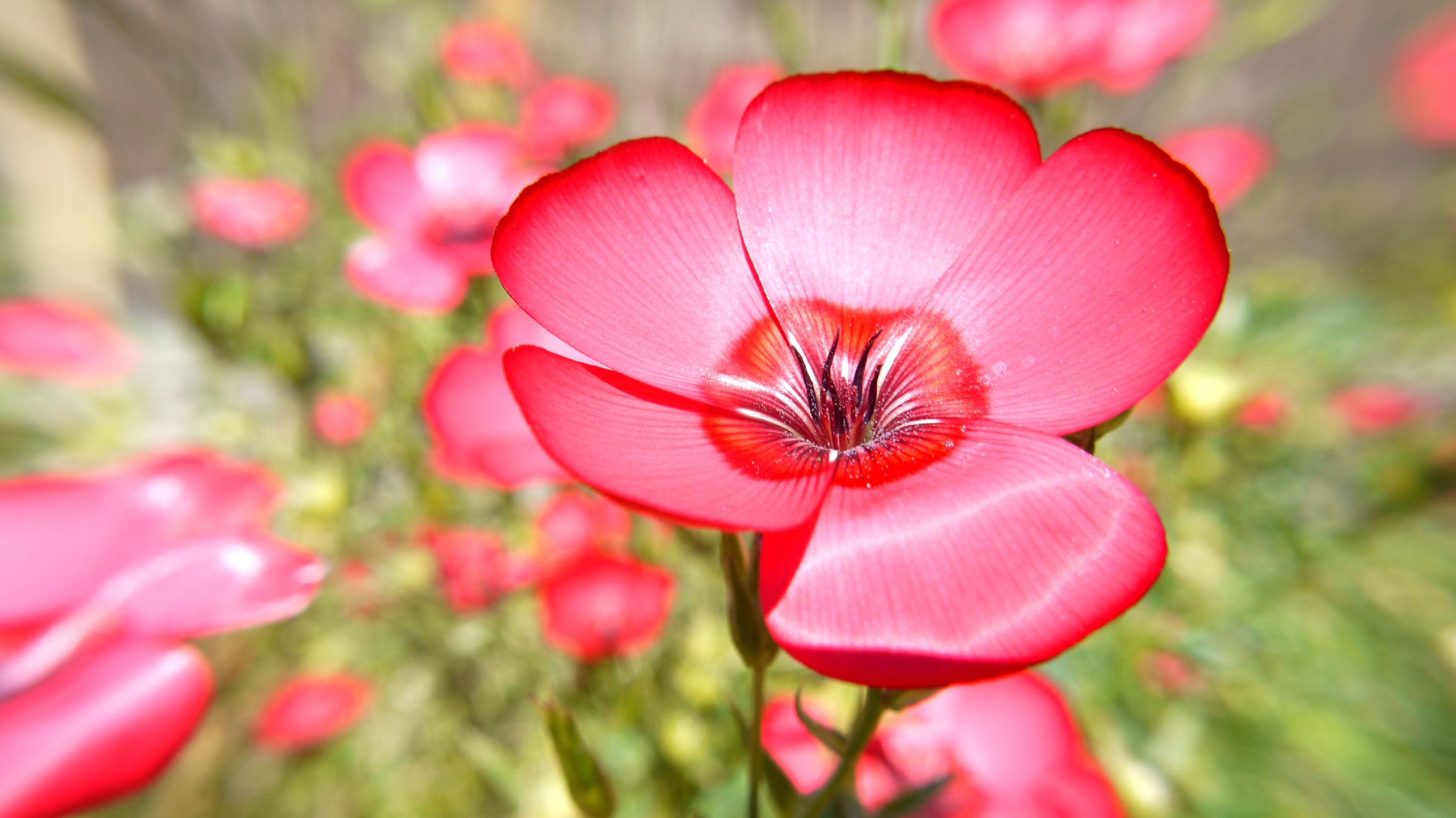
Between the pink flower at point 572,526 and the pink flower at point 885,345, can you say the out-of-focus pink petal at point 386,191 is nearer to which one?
the pink flower at point 572,526

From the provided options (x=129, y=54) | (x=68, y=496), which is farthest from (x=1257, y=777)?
(x=129, y=54)

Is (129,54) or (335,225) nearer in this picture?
(335,225)

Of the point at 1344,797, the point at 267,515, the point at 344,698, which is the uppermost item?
the point at 267,515

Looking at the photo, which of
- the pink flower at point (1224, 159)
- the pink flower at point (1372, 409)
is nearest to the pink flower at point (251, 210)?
the pink flower at point (1224, 159)

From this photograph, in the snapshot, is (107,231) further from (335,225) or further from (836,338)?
(836,338)

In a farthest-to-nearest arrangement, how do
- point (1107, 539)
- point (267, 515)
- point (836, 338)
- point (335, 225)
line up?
1. point (335, 225)
2. point (267, 515)
3. point (836, 338)
4. point (1107, 539)

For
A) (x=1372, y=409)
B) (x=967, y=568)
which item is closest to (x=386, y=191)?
(x=967, y=568)

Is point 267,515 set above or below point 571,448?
below

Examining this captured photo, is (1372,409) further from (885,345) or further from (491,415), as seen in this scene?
(491,415)
